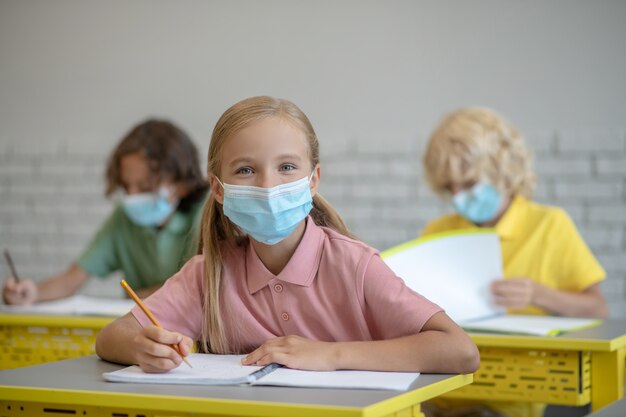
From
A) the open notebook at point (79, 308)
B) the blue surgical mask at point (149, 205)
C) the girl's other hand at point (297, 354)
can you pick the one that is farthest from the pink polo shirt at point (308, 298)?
the blue surgical mask at point (149, 205)

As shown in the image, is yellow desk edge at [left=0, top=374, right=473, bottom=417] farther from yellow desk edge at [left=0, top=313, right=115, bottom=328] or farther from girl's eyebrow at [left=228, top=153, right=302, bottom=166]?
yellow desk edge at [left=0, top=313, right=115, bottom=328]

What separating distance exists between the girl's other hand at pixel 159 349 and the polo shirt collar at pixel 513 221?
1559 mm

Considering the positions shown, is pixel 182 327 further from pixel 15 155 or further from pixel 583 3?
pixel 15 155

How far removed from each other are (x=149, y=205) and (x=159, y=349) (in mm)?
1570

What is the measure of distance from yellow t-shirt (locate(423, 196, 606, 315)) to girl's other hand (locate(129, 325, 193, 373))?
1501 millimetres

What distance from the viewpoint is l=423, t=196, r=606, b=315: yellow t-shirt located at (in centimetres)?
276

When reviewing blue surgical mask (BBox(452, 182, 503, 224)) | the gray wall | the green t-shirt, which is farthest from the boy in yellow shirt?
the gray wall

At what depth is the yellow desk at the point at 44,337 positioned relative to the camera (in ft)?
7.95

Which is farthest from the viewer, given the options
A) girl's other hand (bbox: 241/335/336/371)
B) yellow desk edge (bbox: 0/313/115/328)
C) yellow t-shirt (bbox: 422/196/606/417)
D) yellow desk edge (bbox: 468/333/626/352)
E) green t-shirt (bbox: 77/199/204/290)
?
green t-shirt (bbox: 77/199/204/290)

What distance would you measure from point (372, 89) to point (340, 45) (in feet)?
0.80

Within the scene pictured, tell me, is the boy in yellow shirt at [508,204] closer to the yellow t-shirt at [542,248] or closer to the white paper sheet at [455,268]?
the yellow t-shirt at [542,248]

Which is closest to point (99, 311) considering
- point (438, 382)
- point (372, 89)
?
point (438, 382)

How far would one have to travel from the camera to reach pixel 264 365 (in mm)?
1435

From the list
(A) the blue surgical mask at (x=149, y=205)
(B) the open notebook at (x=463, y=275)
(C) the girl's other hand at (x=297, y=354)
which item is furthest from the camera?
(A) the blue surgical mask at (x=149, y=205)
